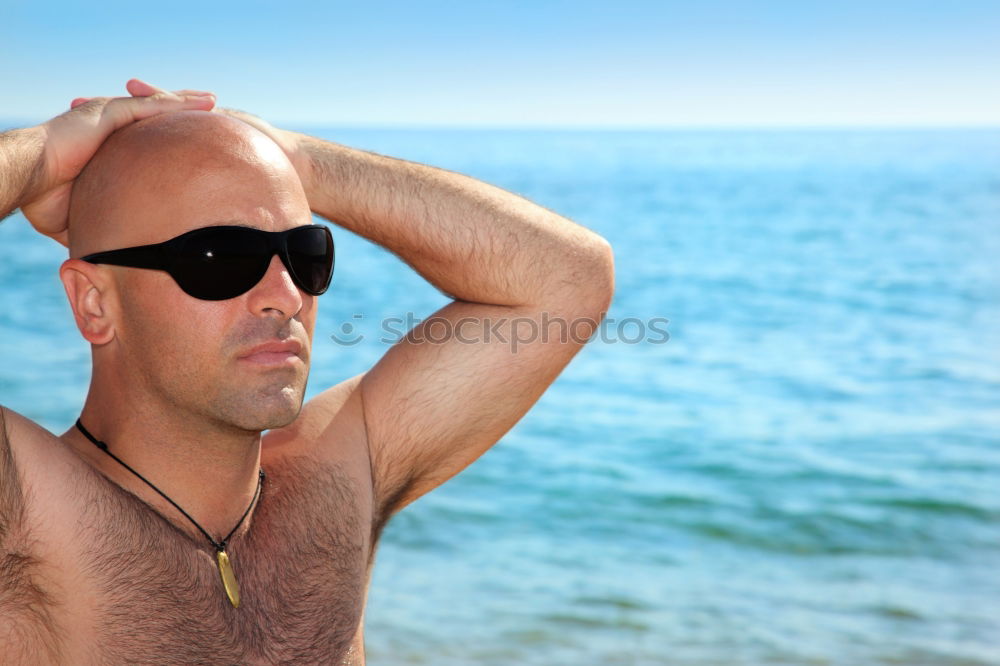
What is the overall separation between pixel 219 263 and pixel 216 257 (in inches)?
0.5

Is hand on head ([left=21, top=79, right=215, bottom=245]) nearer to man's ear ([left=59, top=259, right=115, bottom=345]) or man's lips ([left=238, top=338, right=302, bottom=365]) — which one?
man's ear ([left=59, top=259, right=115, bottom=345])

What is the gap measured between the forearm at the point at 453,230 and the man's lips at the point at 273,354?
1.64ft

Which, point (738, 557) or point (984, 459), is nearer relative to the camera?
point (738, 557)

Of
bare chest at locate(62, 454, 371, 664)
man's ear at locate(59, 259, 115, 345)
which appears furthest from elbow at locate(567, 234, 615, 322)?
man's ear at locate(59, 259, 115, 345)

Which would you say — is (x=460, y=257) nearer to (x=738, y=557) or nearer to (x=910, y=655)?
(x=910, y=655)

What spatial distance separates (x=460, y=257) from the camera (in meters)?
2.62

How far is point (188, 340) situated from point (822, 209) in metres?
36.4

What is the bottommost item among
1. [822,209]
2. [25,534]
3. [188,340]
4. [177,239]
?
[822,209]

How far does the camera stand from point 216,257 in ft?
6.95

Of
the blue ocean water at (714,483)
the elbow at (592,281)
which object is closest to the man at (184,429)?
the elbow at (592,281)

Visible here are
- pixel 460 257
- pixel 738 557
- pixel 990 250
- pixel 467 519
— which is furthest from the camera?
pixel 990 250

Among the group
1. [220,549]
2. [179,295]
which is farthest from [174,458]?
[179,295]

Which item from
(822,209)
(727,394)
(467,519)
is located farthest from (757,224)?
(467,519)

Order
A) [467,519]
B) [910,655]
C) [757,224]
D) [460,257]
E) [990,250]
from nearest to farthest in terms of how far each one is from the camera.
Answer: [460,257] → [910,655] → [467,519] → [990,250] → [757,224]
